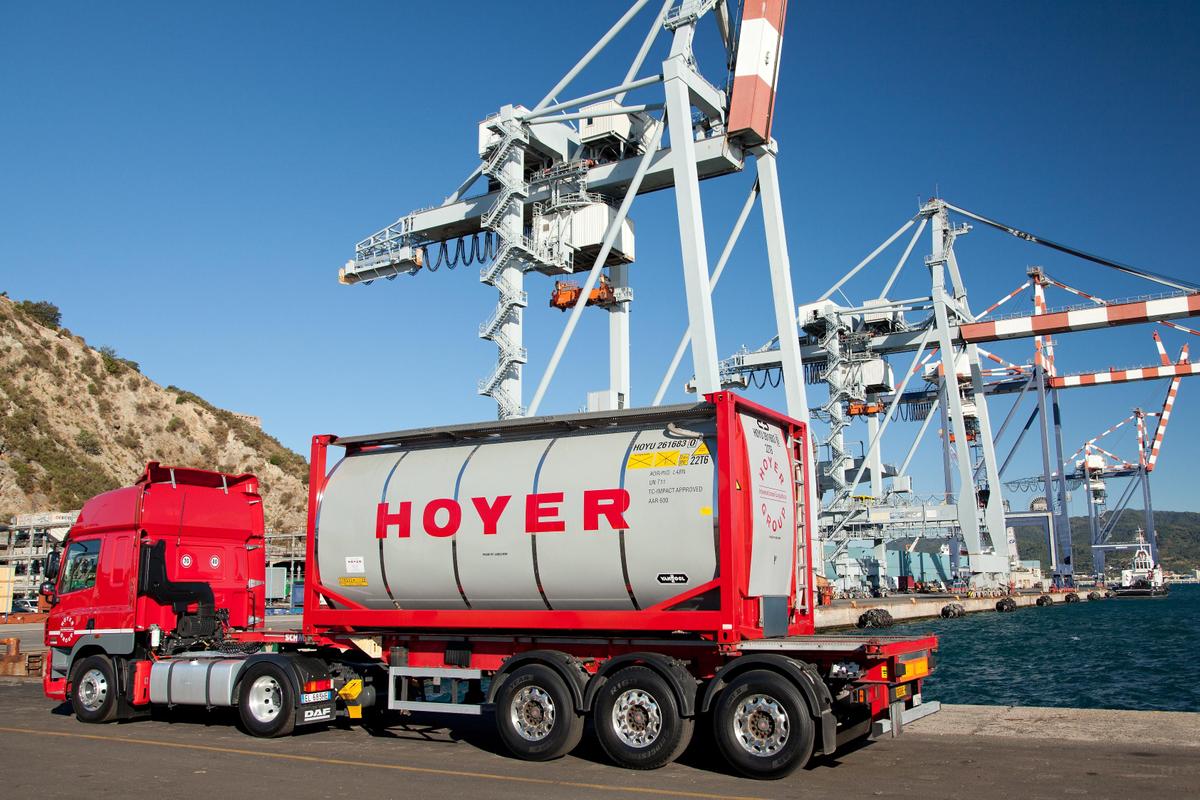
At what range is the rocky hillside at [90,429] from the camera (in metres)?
58.7

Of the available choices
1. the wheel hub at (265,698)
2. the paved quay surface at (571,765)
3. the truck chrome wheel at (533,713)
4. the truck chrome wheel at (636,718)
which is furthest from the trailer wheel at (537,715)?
the wheel hub at (265,698)

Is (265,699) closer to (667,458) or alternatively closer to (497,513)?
(497,513)

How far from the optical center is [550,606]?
10.9 meters

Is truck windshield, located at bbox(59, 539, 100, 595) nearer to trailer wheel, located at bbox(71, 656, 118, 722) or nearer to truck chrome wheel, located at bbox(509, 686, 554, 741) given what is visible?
trailer wheel, located at bbox(71, 656, 118, 722)

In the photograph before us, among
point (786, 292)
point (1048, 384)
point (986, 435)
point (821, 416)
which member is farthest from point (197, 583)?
point (1048, 384)

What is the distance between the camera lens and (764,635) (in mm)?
10188

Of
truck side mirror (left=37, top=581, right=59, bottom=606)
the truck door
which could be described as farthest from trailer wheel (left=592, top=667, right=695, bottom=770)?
truck side mirror (left=37, top=581, right=59, bottom=606)

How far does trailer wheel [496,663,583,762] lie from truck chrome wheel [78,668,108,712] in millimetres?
6828

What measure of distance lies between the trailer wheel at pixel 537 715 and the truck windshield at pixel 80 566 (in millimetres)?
7633

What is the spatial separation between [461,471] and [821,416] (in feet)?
179

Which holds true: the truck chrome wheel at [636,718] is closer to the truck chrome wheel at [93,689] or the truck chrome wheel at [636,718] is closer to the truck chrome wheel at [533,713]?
the truck chrome wheel at [533,713]

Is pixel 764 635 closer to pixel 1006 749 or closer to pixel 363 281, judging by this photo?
pixel 1006 749

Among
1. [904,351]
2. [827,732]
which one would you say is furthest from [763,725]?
[904,351]

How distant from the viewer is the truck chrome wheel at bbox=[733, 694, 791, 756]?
9.16 m
